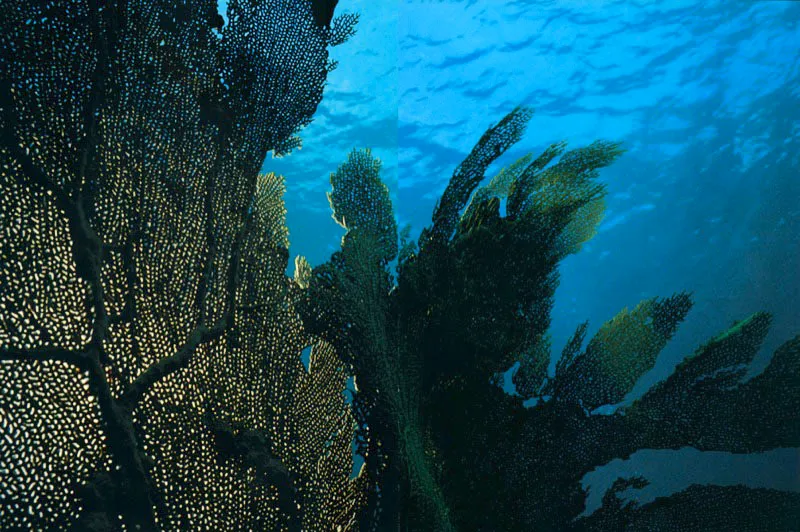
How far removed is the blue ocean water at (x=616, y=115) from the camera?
1365 cm

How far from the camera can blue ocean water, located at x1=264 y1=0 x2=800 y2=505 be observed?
13.6 m

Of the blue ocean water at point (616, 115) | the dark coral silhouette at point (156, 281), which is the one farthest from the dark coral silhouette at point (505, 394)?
the blue ocean water at point (616, 115)

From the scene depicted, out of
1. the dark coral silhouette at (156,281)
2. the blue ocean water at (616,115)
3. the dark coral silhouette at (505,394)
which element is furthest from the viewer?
the blue ocean water at (616,115)

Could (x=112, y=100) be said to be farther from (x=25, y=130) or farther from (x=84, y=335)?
(x=84, y=335)

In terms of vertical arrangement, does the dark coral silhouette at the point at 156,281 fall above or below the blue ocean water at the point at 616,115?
below

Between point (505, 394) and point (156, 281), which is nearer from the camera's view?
point (156, 281)

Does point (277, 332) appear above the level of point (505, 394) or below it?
above

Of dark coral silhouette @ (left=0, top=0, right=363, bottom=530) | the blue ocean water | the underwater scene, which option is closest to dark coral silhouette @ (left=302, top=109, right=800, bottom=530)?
the underwater scene

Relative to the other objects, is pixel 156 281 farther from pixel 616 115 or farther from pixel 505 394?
pixel 616 115

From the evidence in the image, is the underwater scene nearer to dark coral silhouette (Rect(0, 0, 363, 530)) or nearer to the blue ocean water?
dark coral silhouette (Rect(0, 0, 363, 530))

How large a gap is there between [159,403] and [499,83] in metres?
15.7

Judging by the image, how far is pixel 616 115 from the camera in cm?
1648

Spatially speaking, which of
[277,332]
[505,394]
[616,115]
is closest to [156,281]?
[277,332]

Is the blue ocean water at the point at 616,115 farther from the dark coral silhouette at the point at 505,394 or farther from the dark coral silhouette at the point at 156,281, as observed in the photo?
the dark coral silhouette at the point at 505,394
